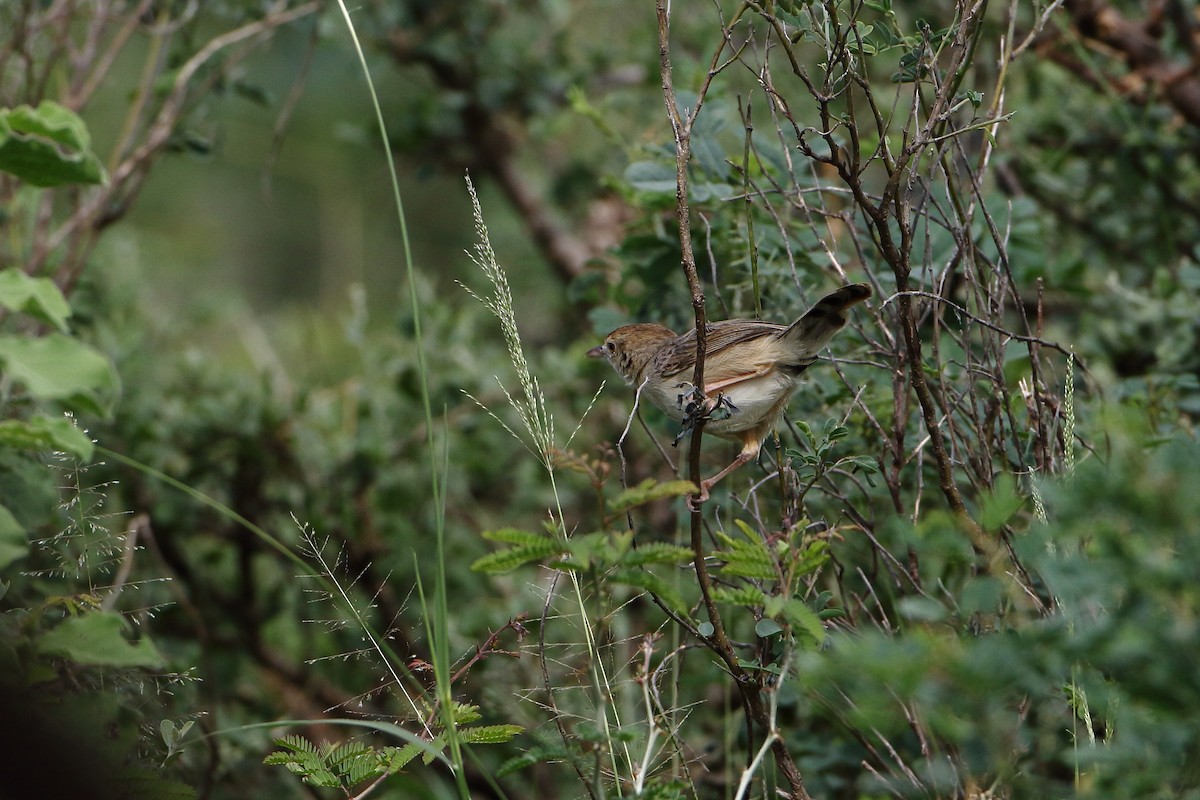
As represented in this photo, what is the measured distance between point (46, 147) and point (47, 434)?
Result: 0.52 meters

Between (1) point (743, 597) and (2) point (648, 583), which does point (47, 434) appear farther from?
(1) point (743, 597)

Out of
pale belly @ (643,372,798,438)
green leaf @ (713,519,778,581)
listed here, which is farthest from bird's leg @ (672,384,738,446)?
green leaf @ (713,519,778,581)

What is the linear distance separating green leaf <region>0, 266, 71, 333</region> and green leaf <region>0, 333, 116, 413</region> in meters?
0.04

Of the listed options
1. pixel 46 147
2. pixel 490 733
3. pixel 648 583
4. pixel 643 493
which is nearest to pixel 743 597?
pixel 648 583

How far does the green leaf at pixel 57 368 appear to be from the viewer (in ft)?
5.74

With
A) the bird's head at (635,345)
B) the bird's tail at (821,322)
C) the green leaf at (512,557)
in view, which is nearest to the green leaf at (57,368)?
the green leaf at (512,557)

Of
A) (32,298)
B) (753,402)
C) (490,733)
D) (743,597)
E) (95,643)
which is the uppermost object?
(32,298)

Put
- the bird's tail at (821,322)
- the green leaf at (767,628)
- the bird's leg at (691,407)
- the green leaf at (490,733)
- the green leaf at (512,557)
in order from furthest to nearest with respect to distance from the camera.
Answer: the bird's leg at (691,407) → the bird's tail at (821,322) → the green leaf at (767,628) → the green leaf at (490,733) → the green leaf at (512,557)

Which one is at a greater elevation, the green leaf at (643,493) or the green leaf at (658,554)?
the green leaf at (643,493)

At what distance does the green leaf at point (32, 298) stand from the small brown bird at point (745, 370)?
59.5 inches

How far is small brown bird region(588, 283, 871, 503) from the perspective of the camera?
2943 mm

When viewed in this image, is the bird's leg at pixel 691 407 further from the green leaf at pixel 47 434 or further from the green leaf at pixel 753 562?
the green leaf at pixel 47 434

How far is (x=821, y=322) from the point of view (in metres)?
2.88

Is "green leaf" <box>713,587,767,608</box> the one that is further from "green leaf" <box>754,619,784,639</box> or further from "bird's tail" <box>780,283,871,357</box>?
"bird's tail" <box>780,283,871,357</box>
